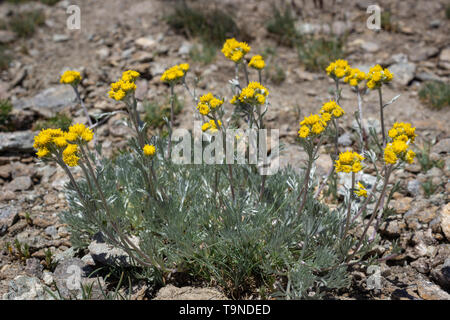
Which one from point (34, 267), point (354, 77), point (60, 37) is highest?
point (60, 37)

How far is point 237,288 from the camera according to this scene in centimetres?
305

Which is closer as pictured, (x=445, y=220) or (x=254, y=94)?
(x=254, y=94)

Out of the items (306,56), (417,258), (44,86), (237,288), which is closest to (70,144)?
(237,288)

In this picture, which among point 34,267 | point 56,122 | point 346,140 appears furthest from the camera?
point 56,122

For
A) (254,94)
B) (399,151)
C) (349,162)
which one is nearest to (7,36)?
(254,94)

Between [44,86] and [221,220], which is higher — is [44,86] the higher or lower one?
the higher one

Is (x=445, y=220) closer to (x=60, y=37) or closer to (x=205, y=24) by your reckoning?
(x=205, y=24)

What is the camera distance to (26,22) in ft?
24.2

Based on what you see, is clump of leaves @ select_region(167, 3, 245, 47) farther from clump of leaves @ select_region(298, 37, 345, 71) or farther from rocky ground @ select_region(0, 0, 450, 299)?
clump of leaves @ select_region(298, 37, 345, 71)

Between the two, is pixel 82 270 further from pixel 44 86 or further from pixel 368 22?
pixel 368 22

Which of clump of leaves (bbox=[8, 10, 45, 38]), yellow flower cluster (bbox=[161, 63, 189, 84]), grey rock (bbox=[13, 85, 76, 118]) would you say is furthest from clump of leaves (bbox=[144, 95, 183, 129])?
clump of leaves (bbox=[8, 10, 45, 38])

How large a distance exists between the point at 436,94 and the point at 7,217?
5427 millimetres

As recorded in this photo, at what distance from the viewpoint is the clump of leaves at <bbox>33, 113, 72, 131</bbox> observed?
516cm

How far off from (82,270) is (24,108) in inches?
129
